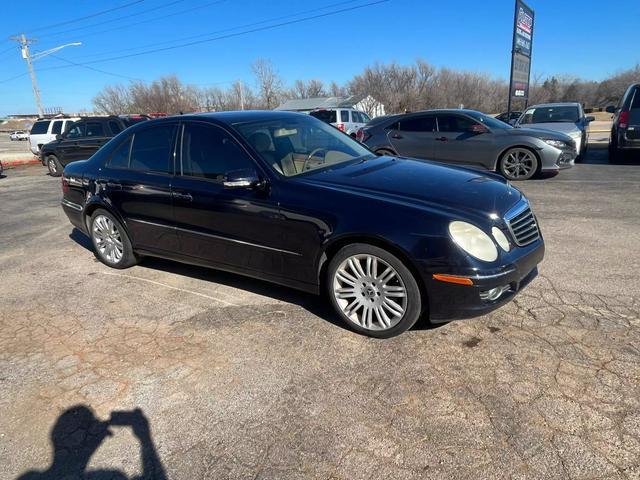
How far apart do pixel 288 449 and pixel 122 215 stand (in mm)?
3305

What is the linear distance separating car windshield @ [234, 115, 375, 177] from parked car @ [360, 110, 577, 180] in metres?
4.72

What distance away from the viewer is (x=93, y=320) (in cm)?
381

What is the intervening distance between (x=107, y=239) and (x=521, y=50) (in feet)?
57.9

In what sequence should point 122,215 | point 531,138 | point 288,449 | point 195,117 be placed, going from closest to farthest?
point 288,449 < point 195,117 < point 122,215 < point 531,138

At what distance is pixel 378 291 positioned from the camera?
3.15 m

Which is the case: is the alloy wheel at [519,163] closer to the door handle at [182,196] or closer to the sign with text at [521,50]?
the door handle at [182,196]

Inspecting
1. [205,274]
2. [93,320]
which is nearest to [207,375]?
[93,320]

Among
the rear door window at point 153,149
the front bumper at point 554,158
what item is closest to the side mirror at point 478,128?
the front bumper at point 554,158

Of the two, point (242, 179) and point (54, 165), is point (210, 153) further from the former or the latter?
point (54, 165)

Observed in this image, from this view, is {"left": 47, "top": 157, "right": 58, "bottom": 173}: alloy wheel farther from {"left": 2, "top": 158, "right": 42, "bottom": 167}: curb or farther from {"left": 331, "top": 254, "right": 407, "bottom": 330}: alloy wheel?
{"left": 331, "top": 254, "right": 407, "bottom": 330}: alloy wheel

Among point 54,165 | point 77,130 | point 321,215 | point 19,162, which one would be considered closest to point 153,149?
point 321,215

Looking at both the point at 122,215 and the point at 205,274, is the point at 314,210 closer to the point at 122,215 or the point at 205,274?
the point at 205,274

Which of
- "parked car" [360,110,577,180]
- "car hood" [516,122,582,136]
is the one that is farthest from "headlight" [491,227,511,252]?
"car hood" [516,122,582,136]

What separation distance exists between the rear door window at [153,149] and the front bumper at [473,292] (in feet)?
8.79
